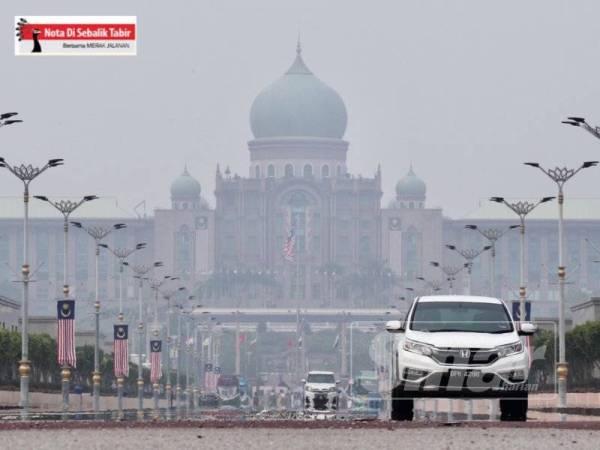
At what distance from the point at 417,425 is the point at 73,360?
44.5 m

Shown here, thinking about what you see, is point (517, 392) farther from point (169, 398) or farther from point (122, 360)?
point (169, 398)

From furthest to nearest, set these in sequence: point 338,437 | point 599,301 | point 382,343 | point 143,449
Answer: point 382,343
point 599,301
point 338,437
point 143,449

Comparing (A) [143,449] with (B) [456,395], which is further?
(B) [456,395]

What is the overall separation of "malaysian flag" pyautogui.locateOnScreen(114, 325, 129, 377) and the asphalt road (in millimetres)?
57409

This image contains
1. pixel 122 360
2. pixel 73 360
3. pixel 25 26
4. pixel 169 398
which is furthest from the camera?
pixel 169 398

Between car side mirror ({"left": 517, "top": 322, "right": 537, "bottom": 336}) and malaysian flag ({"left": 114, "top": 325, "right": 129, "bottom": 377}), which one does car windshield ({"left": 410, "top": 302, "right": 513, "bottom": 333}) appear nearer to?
car side mirror ({"left": 517, "top": 322, "right": 537, "bottom": 336})

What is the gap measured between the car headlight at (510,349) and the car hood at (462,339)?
7 cm

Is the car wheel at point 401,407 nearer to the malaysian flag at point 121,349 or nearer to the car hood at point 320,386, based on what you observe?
the car hood at point 320,386

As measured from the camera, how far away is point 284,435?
3275 centimetres

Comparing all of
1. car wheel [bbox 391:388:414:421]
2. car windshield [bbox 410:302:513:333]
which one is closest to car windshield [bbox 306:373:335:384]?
car wheel [bbox 391:388:414:421]

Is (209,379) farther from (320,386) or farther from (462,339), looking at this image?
(462,339)

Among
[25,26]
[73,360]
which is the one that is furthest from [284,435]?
[25,26]

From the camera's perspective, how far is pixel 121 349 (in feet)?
309

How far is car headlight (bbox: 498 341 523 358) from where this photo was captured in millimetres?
36969
